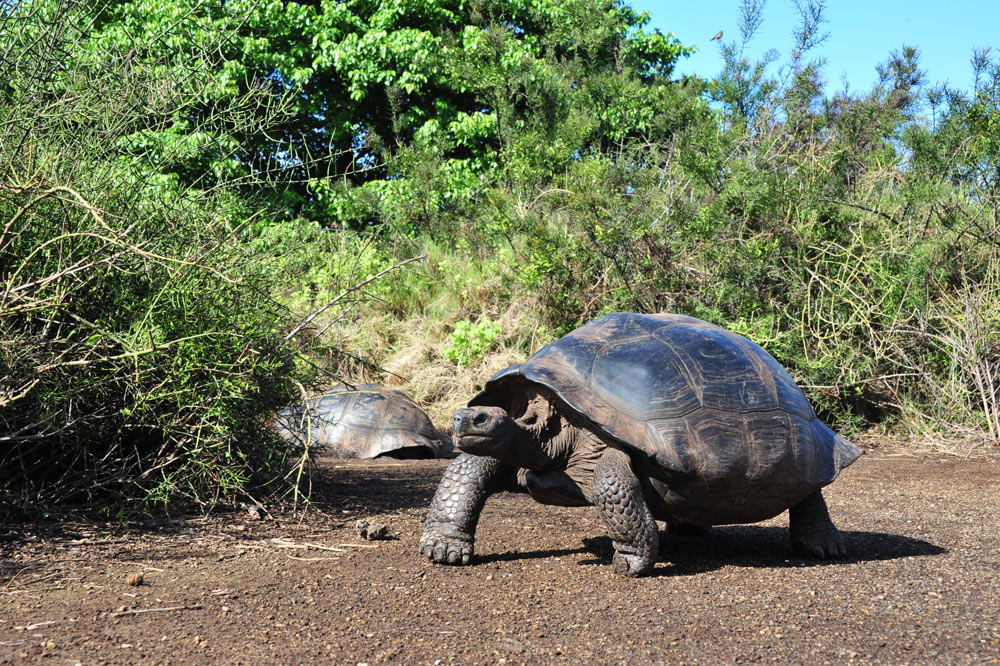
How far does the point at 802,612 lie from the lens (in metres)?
2.85

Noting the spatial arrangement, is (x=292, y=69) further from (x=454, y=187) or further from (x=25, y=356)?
(x=25, y=356)

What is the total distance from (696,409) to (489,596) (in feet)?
3.49

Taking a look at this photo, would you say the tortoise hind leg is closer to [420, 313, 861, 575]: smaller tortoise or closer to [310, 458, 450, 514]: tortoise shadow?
[420, 313, 861, 575]: smaller tortoise

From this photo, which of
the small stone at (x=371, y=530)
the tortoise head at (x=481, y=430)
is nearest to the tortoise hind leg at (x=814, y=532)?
the tortoise head at (x=481, y=430)

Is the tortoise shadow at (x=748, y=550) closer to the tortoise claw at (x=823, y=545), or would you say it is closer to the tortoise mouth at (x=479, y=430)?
the tortoise claw at (x=823, y=545)

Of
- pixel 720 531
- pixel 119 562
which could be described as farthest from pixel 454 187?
pixel 119 562

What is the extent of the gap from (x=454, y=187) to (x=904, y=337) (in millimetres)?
6861

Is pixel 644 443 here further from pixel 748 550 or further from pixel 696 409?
pixel 748 550

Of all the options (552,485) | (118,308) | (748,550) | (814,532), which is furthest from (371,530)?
(814,532)

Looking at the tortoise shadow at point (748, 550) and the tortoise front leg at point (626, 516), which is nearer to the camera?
the tortoise front leg at point (626, 516)

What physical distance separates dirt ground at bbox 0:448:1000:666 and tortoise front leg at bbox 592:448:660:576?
0.09 m

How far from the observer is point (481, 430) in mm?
3312

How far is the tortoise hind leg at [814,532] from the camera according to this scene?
3670 millimetres

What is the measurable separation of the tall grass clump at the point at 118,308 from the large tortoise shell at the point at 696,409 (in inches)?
51.2
